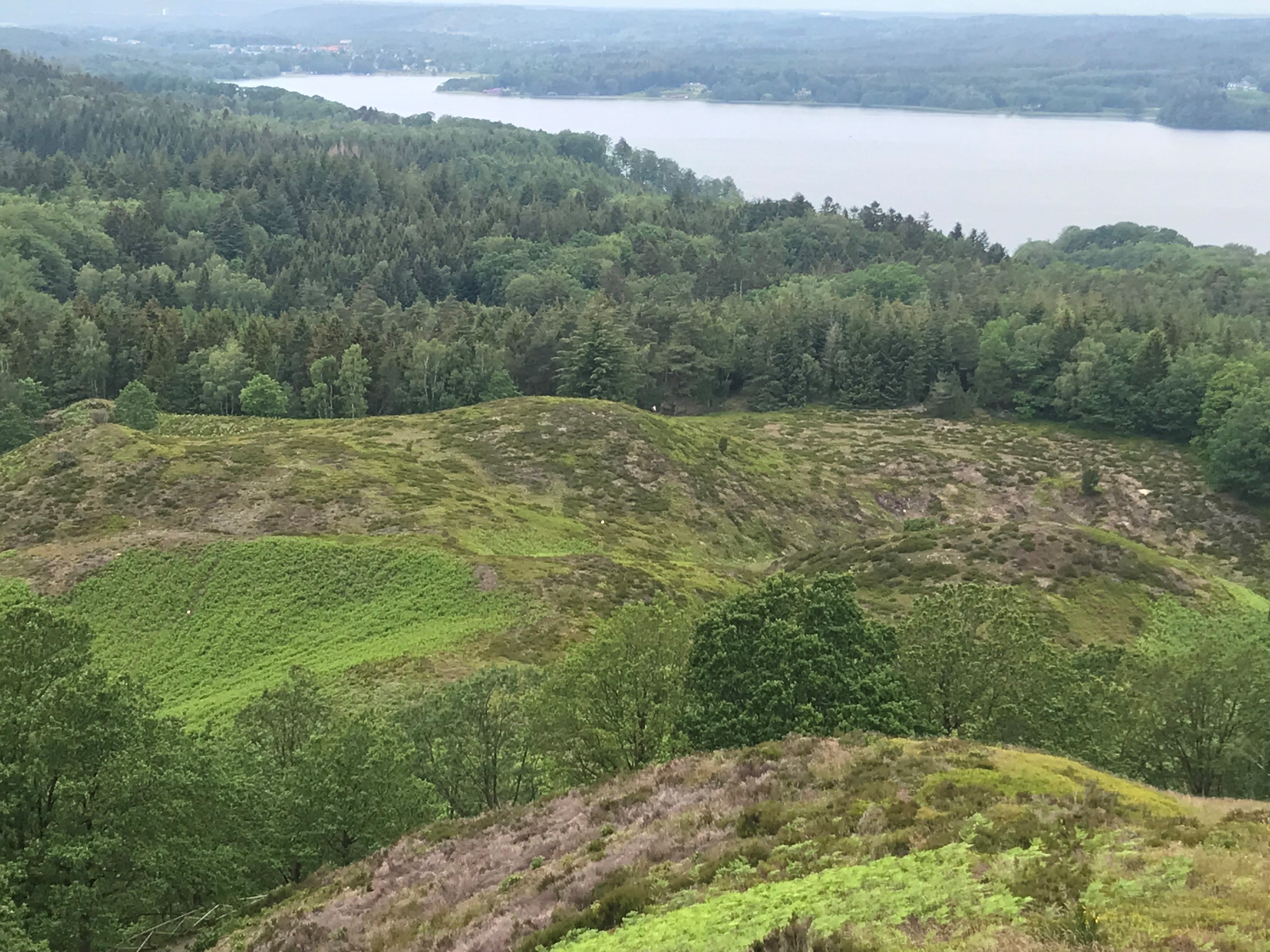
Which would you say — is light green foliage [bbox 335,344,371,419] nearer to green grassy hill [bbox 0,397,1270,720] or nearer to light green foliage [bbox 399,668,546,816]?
green grassy hill [bbox 0,397,1270,720]

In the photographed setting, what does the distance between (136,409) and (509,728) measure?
238 feet

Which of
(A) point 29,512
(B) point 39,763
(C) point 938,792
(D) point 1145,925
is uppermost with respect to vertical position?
(D) point 1145,925

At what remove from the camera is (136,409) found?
9312cm

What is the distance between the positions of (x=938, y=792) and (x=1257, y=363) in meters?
114

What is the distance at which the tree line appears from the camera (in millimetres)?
25688

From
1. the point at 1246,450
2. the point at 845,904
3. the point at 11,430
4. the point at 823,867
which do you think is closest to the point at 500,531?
the point at 823,867

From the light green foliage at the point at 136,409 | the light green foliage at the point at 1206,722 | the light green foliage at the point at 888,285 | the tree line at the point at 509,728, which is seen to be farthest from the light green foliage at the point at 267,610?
the light green foliage at the point at 888,285

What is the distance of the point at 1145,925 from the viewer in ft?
47.2

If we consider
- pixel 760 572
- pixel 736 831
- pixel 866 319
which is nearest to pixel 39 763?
pixel 736 831

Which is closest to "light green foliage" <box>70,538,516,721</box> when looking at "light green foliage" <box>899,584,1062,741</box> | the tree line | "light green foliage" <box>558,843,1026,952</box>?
the tree line

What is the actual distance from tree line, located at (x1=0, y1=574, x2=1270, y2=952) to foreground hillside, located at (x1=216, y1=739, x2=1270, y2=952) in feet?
8.59

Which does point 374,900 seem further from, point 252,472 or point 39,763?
point 252,472

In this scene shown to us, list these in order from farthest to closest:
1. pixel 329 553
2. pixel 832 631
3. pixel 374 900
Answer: pixel 329 553 < pixel 832 631 < pixel 374 900

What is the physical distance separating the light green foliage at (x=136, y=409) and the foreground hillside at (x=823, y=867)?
75.5 m
